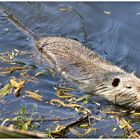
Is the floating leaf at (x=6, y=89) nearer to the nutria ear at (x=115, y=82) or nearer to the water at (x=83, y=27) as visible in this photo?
the water at (x=83, y=27)

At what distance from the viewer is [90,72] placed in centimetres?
525

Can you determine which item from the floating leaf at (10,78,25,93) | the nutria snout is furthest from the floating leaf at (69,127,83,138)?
the nutria snout

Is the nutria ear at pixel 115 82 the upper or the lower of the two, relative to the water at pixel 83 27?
upper

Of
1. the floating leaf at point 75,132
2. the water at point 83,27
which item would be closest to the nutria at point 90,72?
the water at point 83,27

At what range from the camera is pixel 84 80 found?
17.2 feet

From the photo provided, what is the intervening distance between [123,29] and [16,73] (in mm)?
2669

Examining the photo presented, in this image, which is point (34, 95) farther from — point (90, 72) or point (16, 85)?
point (90, 72)

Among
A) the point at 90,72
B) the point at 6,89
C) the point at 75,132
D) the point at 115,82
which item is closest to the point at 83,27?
the point at 90,72

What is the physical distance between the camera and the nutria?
191 inches

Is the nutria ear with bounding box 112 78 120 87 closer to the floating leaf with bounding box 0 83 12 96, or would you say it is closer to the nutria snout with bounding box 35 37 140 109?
the nutria snout with bounding box 35 37 140 109

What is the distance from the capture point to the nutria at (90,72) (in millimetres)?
4856

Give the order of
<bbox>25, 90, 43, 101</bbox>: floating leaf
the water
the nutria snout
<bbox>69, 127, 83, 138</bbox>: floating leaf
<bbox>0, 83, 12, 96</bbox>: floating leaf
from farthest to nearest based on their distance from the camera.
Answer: the water
the nutria snout
<bbox>25, 90, 43, 101</bbox>: floating leaf
<bbox>0, 83, 12, 96</bbox>: floating leaf
<bbox>69, 127, 83, 138</bbox>: floating leaf

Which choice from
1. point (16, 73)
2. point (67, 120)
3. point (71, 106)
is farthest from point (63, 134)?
point (16, 73)

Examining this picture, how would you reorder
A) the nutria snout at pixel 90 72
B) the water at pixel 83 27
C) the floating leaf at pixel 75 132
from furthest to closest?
the water at pixel 83 27 < the nutria snout at pixel 90 72 < the floating leaf at pixel 75 132
